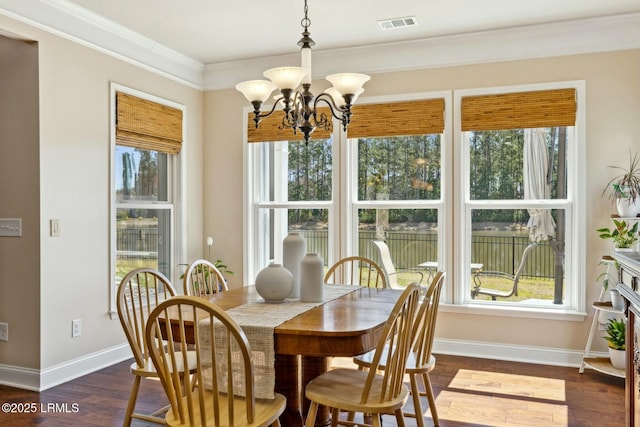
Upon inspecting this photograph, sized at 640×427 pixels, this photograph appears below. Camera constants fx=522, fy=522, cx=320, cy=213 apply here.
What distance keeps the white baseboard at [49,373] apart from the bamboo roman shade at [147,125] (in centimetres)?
165

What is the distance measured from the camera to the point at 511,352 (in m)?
4.11

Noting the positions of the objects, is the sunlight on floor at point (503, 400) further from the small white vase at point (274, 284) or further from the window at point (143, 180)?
the window at point (143, 180)

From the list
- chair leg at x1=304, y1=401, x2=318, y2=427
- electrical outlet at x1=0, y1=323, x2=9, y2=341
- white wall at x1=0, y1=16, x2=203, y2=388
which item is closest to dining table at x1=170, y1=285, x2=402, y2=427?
chair leg at x1=304, y1=401, x2=318, y2=427

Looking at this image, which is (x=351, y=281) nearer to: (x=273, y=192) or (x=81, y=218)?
(x=273, y=192)

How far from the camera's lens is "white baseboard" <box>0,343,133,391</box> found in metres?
3.41

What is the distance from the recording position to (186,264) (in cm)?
483

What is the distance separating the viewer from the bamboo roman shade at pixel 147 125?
4074 millimetres

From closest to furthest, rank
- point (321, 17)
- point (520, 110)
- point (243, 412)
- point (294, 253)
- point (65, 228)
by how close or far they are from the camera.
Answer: point (243, 412) → point (294, 253) → point (65, 228) → point (321, 17) → point (520, 110)

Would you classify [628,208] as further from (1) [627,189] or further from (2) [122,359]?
(2) [122,359]

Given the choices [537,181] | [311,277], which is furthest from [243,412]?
[537,181]

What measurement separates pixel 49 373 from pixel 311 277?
202 cm

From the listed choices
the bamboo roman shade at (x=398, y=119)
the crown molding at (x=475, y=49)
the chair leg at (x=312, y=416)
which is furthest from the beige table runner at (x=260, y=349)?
the crown molding at (x=475, y=49)

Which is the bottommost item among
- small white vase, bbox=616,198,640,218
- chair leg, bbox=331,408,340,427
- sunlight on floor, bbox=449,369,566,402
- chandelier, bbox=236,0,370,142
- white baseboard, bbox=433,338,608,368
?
sunlight on floor, bbox=449,369,566,402

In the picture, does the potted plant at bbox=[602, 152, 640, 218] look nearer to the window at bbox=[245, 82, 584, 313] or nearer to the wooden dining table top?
the window at bbox=[245, 82, 584, 313]
